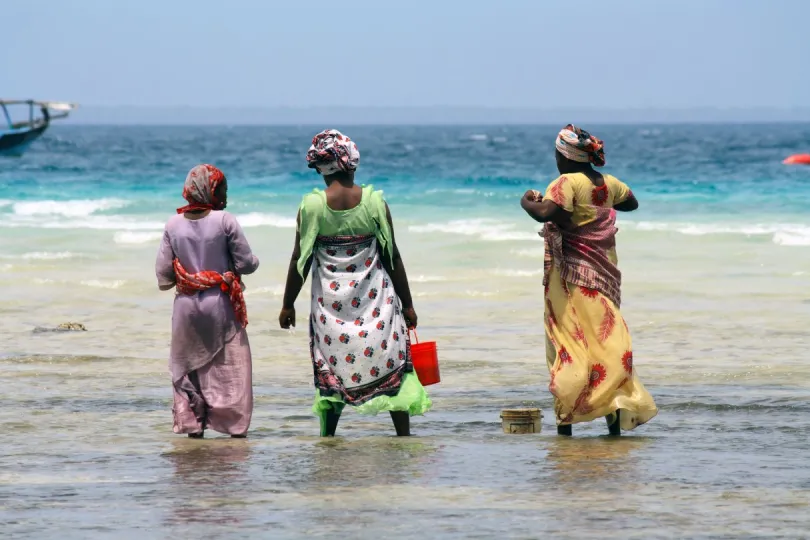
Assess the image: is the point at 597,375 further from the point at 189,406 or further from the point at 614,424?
the point at 189,406

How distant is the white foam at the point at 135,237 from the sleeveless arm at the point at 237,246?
15.0 m

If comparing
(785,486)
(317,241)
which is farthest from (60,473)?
(785,486)

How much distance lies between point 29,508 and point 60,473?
683 millimetres

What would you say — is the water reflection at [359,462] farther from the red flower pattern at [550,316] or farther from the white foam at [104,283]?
the white foam at [104,283]

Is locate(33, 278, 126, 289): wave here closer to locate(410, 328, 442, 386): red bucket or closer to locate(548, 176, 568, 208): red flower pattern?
locate(410, 328, 442, 386): red bucket

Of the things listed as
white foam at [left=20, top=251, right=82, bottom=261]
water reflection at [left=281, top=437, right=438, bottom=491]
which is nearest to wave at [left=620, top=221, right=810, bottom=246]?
white foam at [left=20, top=251, right=82, bottom=261]

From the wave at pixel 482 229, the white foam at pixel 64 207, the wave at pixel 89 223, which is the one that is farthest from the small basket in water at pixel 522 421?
the white foam at pixel 64 207

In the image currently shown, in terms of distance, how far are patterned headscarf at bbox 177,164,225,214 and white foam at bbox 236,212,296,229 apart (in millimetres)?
17693

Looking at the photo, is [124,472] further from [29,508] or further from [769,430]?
[769,430]

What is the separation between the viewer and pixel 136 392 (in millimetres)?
8008

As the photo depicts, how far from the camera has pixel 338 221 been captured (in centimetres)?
595

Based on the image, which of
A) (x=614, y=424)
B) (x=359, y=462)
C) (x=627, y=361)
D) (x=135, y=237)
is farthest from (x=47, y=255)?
(x=359, y=462)

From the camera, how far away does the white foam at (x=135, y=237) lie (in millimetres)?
21047

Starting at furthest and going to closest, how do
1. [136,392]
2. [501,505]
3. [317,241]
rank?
[136,392] < [317,241] < [501,505]
